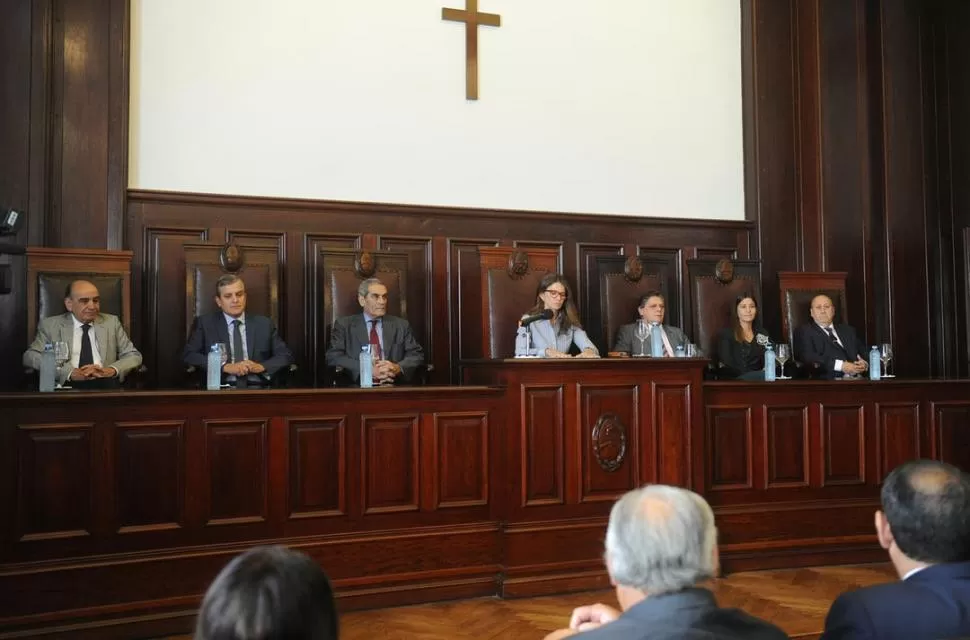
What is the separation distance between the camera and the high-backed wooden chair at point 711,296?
237 inches

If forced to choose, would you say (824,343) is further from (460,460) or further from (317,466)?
(317,466)

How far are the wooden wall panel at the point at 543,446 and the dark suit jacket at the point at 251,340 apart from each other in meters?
1.60

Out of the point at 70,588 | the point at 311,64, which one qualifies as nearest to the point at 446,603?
the point at 70,588

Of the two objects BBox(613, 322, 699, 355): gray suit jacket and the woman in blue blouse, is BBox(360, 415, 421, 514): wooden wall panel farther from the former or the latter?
BBox(613, 322, 699, 355): gray suit jacket

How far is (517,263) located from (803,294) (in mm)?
2103

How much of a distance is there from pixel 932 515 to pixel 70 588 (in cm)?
306

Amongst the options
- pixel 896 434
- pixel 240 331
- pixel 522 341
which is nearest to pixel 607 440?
pixel 522 341

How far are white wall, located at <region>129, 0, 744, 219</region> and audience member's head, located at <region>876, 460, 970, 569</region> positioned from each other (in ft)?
14.8

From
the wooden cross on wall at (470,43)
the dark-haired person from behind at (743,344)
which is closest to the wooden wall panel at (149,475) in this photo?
the wooden cross on wall at (470,43)

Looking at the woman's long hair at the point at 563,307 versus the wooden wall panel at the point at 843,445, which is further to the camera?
the woman's long hair at the point at 563,307

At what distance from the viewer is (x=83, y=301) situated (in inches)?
180

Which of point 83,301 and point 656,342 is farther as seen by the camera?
point 656,342

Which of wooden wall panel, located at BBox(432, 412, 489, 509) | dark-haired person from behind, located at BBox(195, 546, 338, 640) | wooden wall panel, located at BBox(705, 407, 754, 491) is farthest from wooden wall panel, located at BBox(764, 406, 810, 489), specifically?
dark-haired person from behind, located at BBox(195, 546, 338, 640)

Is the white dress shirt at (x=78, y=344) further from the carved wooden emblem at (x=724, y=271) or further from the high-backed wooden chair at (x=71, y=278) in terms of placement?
the carved wooden emblem at (x=724, y=271)
